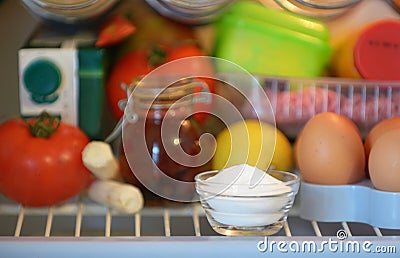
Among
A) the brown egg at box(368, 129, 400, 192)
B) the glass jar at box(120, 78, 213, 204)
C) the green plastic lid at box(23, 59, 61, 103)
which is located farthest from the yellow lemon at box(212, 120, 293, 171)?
the green plastic lid at box(23, 59, 61, 103)

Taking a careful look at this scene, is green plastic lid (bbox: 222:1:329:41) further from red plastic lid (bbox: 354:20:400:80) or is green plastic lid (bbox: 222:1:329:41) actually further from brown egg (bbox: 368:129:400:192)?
brown egg (bbox: 368:129:400:192)

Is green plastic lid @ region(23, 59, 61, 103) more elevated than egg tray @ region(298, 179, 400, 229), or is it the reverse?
green plastic lid @ region(23, 59, 61, 103)

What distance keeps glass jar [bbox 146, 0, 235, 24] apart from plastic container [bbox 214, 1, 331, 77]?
3 centimetres

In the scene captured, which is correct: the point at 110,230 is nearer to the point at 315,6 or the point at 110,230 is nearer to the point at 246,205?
the point at 246,205

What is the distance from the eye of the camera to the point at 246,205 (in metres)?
0.96

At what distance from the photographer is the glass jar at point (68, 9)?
122cm

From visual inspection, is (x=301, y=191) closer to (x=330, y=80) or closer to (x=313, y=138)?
(x=313, y=138)

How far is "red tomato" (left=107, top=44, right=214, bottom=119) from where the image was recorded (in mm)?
1225

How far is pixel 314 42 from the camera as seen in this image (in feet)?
4.05

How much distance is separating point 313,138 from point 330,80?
6.8 inches

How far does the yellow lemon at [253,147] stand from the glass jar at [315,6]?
227mm

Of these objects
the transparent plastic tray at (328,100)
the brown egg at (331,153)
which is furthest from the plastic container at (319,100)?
the brown egg at (331,153)

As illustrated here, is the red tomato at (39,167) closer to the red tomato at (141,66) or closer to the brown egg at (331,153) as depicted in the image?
the red tomato at (141,66)

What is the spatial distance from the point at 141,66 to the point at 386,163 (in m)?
0.44
